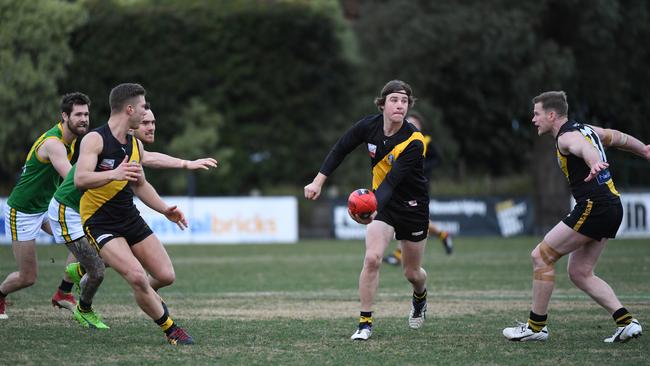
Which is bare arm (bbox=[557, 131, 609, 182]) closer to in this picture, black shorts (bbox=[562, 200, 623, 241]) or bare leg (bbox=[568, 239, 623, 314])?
black shorts (bbox=[562, 200, 623, 241])

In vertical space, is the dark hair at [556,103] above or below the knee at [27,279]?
above

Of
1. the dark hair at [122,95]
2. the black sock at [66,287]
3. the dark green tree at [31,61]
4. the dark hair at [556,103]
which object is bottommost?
the black sock at [66,287]

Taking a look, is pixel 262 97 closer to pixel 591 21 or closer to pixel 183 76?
pixel 183 76

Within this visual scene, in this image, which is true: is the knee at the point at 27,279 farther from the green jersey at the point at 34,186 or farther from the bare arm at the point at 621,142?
the bare arm at the point at 621,142

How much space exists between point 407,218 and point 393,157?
24.5 inches

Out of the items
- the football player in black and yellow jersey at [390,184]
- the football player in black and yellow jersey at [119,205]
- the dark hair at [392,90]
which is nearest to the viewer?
the football player in black and yellow jersey at [119,205]

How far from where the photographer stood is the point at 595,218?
8.42 metres

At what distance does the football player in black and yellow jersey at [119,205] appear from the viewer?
26.7ft

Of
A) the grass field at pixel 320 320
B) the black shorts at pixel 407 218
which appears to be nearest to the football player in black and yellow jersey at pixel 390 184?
the black shorts at pixel 407 218

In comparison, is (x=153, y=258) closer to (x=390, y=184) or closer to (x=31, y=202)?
(x=390, y=184)

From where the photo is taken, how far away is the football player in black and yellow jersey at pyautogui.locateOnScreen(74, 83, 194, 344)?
813 cm

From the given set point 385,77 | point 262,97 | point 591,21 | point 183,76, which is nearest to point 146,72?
point 183,76

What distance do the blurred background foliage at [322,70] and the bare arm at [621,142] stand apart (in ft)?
74.9

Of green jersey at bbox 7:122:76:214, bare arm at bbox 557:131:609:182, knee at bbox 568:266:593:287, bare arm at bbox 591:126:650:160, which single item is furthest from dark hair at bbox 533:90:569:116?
green jersey at bbox 7:122:76:214
